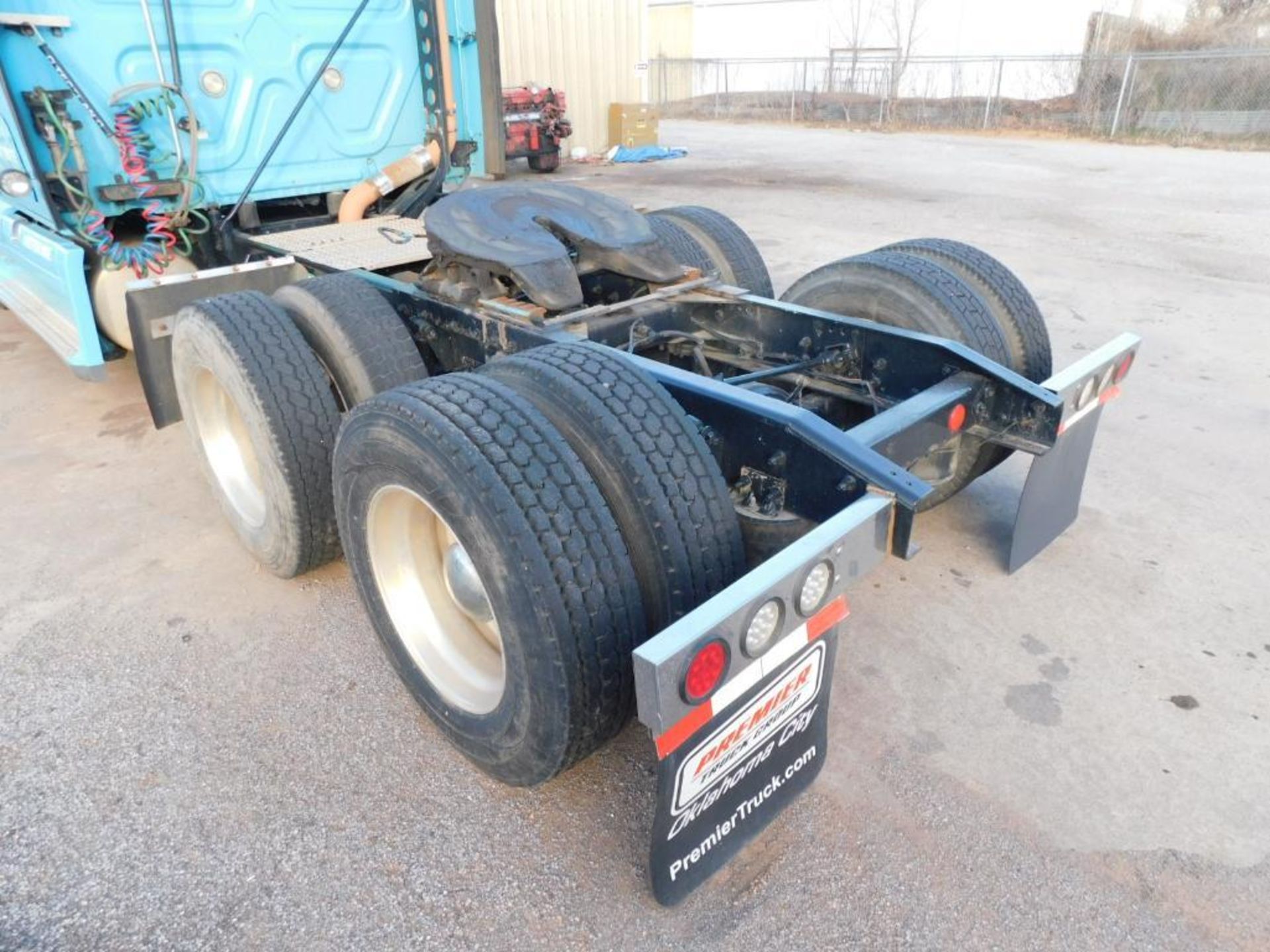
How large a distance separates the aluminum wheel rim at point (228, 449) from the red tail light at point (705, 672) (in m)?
2.42

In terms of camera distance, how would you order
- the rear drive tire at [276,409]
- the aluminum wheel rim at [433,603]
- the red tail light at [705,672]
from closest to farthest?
the red tail light at [705,672], the aluminum wheel rim at [433,603], the rear drive tire at [276,409]

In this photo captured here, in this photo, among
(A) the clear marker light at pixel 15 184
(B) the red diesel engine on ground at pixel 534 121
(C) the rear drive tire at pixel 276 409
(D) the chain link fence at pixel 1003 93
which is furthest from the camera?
(D) the chain link fence at pixel 1003 93

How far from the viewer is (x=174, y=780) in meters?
2.34

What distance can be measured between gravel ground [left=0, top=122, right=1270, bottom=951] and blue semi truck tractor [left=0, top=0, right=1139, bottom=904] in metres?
0.21

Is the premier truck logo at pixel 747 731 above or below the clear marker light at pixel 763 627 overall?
below

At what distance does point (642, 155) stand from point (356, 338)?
15.0m

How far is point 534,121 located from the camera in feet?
47.6

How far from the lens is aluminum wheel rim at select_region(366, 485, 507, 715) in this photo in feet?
7.68

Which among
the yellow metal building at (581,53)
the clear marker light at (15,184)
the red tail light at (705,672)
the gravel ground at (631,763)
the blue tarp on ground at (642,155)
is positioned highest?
the yellow metal building at (581,53)

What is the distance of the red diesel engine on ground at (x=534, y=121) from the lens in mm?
14312

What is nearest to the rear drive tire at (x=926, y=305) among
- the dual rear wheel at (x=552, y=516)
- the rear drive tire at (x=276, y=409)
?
the dual rear wheel at (x=552, y=516)

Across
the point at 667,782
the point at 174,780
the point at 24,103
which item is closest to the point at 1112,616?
the point at 667,782

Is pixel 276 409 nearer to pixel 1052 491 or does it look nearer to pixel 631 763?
pixel 631 763

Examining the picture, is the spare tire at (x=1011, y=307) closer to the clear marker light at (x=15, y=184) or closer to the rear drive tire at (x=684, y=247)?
the rear drive tire at (x=684, y=247)
